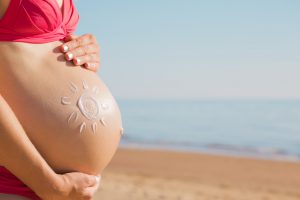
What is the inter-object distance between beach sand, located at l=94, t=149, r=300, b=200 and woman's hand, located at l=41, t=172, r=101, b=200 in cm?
466

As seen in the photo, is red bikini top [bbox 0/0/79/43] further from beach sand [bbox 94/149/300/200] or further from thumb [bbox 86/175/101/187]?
beach sand [bbox 94/149/300/200]

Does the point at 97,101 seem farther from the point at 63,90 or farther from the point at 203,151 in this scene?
the point at 203,151

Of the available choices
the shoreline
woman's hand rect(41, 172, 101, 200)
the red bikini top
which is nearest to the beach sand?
the shoreline

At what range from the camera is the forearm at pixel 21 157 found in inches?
61.4

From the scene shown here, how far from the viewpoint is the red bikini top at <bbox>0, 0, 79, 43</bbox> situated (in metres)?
1.67

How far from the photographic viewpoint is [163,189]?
26.1 ft

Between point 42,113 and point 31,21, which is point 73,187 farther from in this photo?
point 31,21

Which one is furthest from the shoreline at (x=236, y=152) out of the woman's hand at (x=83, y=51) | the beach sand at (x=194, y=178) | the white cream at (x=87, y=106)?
the white cream at (x=87, y=106)

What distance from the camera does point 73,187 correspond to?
167 cm

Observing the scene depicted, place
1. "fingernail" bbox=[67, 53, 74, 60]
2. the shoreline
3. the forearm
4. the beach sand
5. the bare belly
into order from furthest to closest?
the shoreline
the beach sand
"fingernail" bbox=[67, 53, 74, 60]
the bare belly
the forearm

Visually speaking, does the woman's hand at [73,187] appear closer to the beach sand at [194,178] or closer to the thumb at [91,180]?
the thumb at [91,180]

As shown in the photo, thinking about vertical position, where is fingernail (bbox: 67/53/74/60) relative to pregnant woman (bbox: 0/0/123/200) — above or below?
above

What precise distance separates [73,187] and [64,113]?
9.7 inches

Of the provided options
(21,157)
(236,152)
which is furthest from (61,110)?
(236,152)
